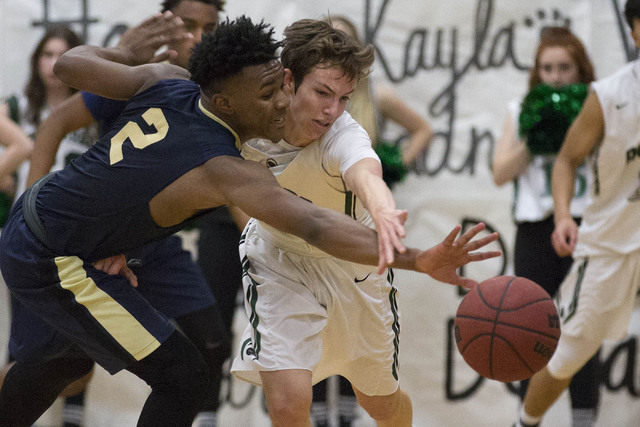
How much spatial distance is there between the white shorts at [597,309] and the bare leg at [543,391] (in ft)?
0.20

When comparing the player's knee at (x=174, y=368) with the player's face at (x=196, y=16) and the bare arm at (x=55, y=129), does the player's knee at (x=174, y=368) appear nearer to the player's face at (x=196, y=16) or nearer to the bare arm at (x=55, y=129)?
the bare arm at (x=55, y=129)

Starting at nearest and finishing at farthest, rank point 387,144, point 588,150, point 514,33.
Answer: point 588,150, point 387,144, point 514,33

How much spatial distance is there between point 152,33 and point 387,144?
6.71 ft

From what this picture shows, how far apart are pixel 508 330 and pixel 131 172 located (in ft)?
5.51

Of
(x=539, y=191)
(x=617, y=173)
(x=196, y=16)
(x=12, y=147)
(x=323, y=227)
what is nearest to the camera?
(x=323, y=227)

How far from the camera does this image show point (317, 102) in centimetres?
324

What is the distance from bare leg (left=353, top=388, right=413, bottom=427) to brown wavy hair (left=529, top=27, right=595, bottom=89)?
226 centimetres

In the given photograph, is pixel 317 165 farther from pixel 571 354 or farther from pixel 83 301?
pixel 571 354

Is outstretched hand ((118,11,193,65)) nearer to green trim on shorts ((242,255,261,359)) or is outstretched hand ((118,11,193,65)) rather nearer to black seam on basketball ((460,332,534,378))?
green trim on shorts ((242,255,261,359))

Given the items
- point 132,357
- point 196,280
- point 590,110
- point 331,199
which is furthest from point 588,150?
point 132,357

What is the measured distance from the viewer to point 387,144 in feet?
16.6

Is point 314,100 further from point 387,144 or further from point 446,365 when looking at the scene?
point 446,365

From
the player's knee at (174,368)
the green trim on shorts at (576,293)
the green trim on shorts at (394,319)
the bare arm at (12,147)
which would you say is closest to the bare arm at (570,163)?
the green trim on shorts at (576,293)

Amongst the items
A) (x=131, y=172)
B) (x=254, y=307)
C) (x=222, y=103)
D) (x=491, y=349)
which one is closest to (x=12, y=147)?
(x=254, y=307)
